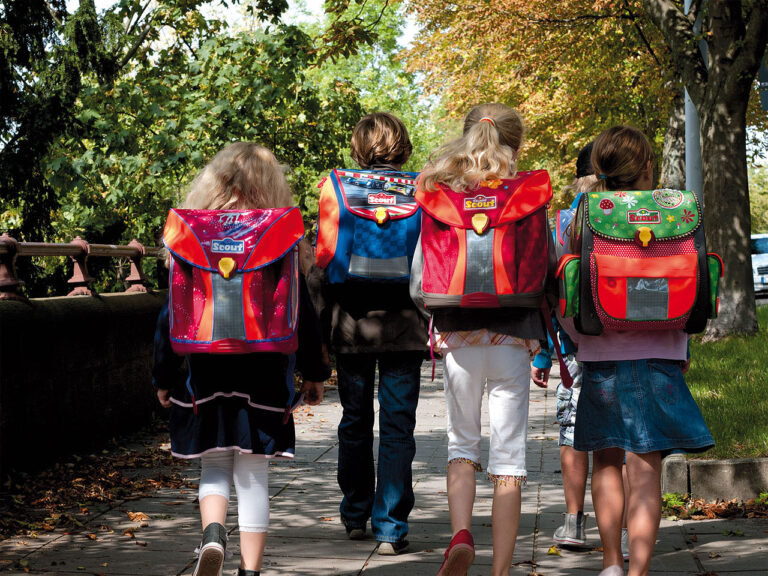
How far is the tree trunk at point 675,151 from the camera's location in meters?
19.7

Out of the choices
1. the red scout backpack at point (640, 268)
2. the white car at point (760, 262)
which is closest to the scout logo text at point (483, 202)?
the red scout backpack at point (640, 268)

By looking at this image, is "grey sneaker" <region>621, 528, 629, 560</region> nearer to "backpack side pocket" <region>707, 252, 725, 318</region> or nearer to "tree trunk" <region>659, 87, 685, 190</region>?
"backpack side pocket" <region>707, 252, 725, 318</region>

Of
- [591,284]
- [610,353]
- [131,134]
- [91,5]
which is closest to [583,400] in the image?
[610,353]

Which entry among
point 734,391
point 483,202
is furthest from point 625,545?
point 734,391

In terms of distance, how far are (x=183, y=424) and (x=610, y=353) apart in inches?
68.2

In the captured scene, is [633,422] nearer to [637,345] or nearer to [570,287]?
[637,345]

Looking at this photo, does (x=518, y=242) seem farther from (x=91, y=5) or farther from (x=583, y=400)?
(x=91, y=5)

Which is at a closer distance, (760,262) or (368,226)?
(368,226)

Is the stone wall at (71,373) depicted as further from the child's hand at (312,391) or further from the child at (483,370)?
the child at (483,370)

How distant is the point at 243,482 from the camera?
382cm

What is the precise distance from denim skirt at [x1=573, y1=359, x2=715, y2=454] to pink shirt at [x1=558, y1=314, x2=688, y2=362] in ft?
0.10

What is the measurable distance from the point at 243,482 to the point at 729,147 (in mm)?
10311

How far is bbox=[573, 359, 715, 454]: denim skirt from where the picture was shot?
3959 mm

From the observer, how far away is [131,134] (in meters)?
11.6
